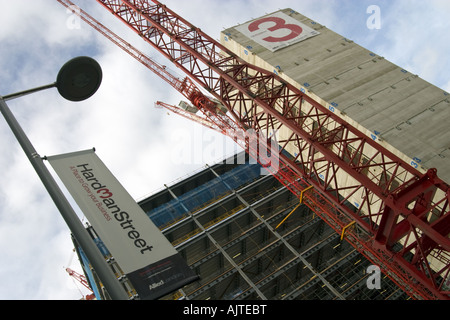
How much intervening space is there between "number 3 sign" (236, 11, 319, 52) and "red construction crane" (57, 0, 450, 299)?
5.10 meters

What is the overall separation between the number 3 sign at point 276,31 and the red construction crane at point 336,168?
16.7 feet

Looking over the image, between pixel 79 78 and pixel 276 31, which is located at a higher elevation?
pixel 276 31

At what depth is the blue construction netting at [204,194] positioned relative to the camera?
42062 mm

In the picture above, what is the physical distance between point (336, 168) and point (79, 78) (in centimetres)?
2917

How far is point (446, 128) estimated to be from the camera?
32875 mm

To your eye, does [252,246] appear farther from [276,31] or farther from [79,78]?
[79,78]

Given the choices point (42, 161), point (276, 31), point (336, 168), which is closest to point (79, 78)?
point (42, 161)

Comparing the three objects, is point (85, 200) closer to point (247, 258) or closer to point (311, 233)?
point (247, 258)

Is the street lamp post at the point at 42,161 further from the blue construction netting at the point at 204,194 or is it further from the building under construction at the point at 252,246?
the blue construction netting at the point at 204,194

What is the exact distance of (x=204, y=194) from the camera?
144 ft

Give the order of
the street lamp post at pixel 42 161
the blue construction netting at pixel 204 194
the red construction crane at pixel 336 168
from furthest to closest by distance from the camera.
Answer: the blue construction netting at pixel 204 194 < the red construction crane at pixel 336 168 < the street lamp post at pixel 42 161

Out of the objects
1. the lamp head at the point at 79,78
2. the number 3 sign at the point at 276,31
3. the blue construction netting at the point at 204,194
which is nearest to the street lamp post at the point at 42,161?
the lamp head at the point at 79,78
